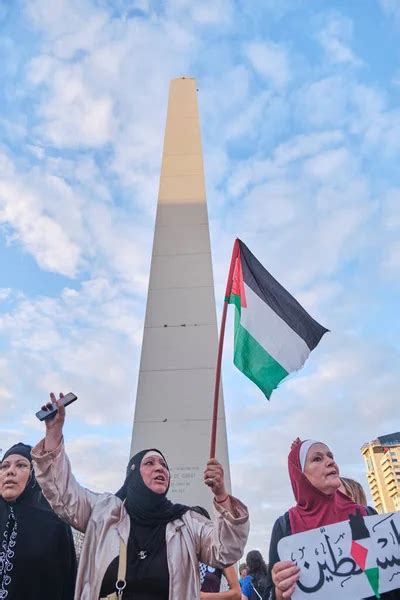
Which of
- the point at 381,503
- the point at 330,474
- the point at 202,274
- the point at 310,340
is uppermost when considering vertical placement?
the point at 381,503

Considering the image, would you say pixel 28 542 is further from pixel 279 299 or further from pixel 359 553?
pixel 279 299

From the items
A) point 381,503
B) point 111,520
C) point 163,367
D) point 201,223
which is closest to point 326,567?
point 111,520

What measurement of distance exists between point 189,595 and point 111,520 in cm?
49

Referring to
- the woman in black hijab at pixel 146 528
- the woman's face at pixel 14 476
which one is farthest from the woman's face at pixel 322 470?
the woman's face at pixel 14 476

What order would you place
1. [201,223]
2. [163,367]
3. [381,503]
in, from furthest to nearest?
1. [381,503]
2. [201,223]
3. [163,367]

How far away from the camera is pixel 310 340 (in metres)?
3.59

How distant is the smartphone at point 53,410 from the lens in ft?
7.71

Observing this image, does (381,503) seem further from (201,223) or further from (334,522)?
(334,522)

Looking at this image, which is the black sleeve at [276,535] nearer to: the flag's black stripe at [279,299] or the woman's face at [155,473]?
the woman's face at [155,473]

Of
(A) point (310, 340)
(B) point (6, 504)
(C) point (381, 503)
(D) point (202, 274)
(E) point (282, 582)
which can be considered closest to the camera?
(E) point (282, 582)

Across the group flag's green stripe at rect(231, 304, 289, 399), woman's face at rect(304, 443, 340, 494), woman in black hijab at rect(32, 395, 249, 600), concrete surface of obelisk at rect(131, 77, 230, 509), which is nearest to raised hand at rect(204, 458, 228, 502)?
woman in black hijab at rect(32, 395, 249, 600)

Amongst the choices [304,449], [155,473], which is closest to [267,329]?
[304,449]

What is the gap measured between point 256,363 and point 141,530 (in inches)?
58.1

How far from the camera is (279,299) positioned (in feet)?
12.2
